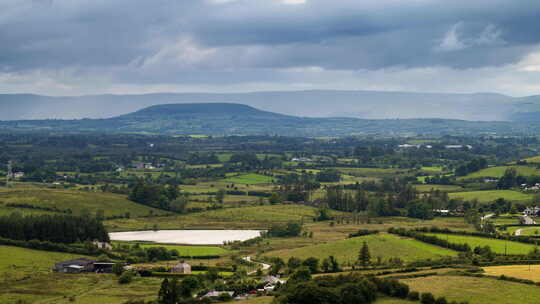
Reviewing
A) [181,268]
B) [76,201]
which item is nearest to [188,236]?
[76,201]

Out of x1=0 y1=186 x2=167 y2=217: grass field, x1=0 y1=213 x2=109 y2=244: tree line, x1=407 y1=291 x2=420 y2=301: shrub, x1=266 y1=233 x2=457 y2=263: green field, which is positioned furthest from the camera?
x1=0 y1=186 x2=167 y2=217: grass field

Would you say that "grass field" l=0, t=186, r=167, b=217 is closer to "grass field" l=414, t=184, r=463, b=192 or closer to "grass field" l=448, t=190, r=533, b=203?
"grass field" l=414, t=184, r=463, b=192

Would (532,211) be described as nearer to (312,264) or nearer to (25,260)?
(312,264)

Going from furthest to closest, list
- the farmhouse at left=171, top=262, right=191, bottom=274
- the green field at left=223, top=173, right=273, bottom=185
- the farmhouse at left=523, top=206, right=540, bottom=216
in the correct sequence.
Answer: the green field at left=223, top=173, right=273, bottom=185
the farmhouse at left=523, top=206, right=540, bottom=216
the farmhouse at left=171, top=262, right=191, bottom=274

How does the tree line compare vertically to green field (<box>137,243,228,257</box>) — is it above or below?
above

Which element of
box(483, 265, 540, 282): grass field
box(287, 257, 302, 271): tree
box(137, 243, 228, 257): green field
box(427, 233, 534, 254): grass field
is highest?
box(483, 265, 540, 282): grass field

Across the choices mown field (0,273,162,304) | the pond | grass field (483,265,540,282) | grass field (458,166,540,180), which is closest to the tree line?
the pond

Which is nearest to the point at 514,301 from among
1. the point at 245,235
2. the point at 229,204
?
the point at 245,235
